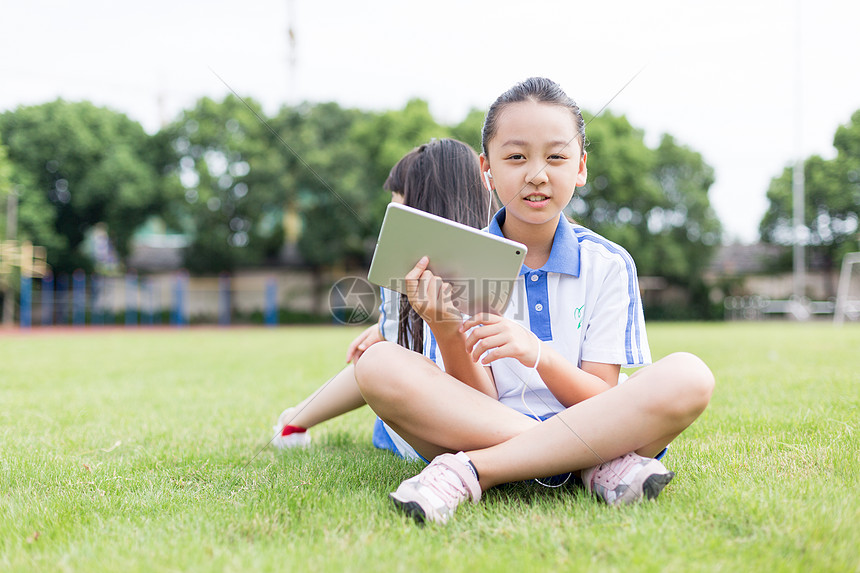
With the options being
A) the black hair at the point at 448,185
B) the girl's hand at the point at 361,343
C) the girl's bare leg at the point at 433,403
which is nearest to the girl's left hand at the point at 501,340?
the girl's bare leg at the point at 433,403

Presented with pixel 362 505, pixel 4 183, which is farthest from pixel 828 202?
pixel 4 183

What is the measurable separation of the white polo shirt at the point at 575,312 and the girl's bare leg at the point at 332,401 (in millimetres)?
788

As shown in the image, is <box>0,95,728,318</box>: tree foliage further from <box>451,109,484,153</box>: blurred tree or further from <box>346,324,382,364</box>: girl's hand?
<box>346,324,382,364</box>: girl's hand

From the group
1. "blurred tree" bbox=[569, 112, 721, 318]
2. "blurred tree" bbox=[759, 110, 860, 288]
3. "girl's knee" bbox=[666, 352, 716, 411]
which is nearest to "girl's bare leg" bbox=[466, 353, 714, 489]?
"girl's knee" bbox=[666, 352, 716, 411]

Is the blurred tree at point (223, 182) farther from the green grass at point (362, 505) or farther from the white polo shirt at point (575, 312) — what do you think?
the white polo shirt at point (575, 312)

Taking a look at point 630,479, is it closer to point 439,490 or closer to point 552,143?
point 439,490

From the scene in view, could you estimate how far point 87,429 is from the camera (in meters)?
2.89

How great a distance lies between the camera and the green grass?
125cm

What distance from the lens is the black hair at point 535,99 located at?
180 cm

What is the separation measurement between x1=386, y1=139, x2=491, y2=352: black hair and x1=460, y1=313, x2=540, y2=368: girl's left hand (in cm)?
86

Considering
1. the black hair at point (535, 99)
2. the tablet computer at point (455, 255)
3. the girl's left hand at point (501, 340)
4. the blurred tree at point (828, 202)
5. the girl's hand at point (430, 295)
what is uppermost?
the blurred tree at point (828, 202)

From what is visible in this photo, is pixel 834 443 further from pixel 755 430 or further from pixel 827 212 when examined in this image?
pixel 827 212

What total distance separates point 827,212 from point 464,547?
7.71 m

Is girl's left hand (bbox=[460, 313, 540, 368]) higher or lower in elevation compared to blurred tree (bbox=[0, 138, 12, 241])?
lower
